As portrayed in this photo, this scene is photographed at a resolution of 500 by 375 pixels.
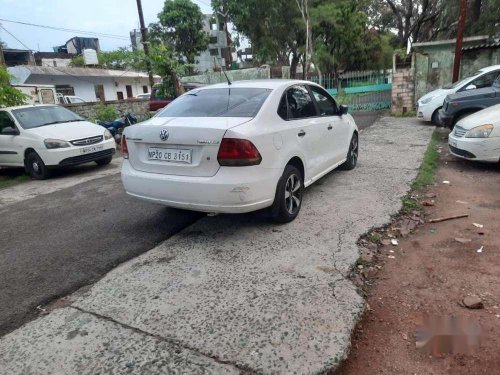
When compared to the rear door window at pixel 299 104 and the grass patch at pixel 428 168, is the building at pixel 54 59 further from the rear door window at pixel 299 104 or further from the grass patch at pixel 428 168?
the rear door window at pixel 299 104

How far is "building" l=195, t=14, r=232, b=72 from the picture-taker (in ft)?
95.7

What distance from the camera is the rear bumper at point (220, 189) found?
3.48 meters

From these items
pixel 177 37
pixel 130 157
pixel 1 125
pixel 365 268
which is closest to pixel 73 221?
pixel 130 157

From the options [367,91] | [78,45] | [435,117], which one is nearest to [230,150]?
[435,117]

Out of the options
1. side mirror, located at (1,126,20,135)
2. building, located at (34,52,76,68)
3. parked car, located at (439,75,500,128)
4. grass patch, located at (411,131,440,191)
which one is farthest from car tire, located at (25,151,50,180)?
building, located at (34,52,76,68)

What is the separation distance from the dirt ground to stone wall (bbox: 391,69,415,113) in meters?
10.2

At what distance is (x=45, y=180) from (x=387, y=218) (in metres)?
6.86

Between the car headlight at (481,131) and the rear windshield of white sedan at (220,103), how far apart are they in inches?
151

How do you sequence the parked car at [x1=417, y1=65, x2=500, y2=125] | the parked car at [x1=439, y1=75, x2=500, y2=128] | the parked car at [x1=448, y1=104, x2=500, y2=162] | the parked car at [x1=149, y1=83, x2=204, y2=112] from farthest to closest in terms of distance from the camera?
the parked car at [x1=149, y1=83, x2=204, y2=112] < the parked car at [x1=417, y1=65, x2=500, y2=125] < the parked car at [x1=439, y1=75, x2=500, y2=128] < the parked car at [x1=448, y1=104, x2=500, y2=162]

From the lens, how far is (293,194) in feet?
14.0

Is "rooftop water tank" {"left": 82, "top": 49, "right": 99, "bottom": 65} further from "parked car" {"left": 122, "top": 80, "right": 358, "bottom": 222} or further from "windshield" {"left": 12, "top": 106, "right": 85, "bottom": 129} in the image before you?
"parked car" {"left": 122, "top": 80, "right": 358, "bottom": 222}

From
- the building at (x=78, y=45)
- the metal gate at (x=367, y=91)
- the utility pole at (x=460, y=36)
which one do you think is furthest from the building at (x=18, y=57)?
the utility pole at (x=460, y=36)

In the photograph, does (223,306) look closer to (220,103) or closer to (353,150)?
(220,103)

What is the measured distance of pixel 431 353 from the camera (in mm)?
2285
